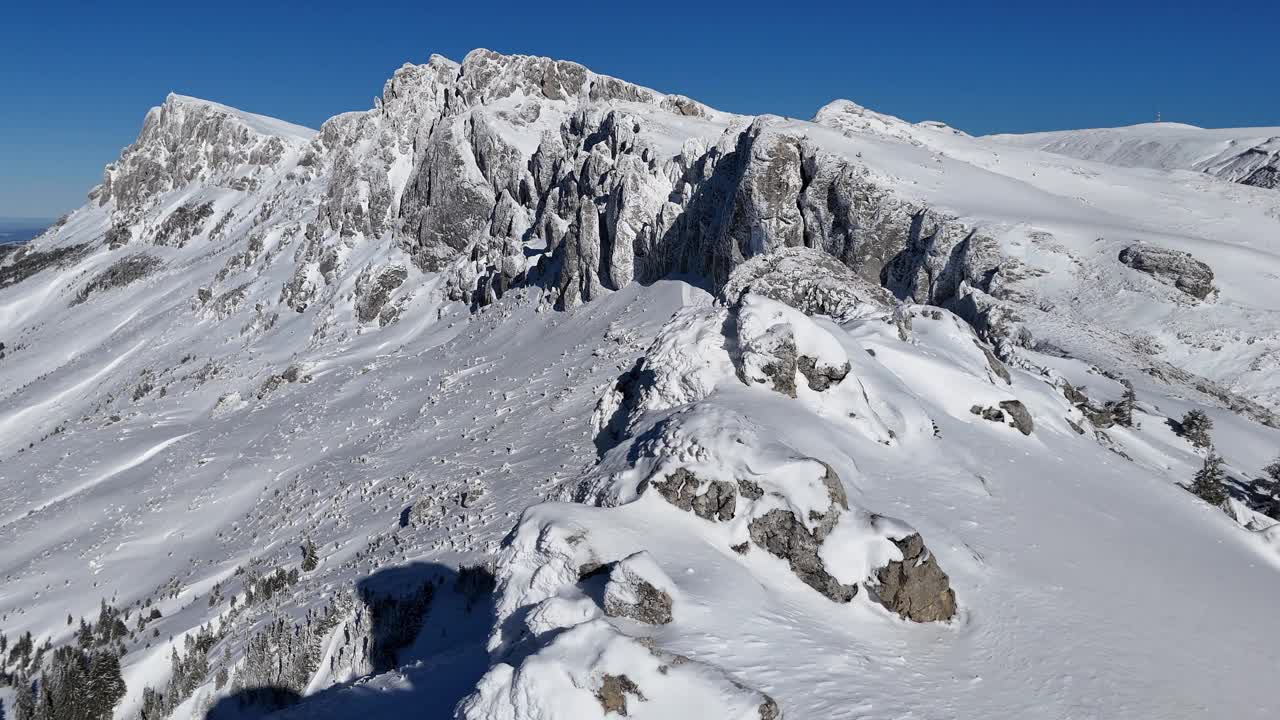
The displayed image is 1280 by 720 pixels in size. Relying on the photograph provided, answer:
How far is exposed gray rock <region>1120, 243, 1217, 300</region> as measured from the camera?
3544 cm

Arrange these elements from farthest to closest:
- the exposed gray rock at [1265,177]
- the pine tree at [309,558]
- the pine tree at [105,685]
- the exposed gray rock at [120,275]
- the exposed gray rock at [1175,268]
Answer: the exposed gray rock at [120,275] → the exposed gray rock at [1265,177] → the exposed gray rock at [1175,268] → the pine tree at [309,558] → the pine tree at [105,685]

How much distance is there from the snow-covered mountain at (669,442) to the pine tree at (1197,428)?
0.32 feet

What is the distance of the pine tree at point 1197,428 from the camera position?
2773 cm

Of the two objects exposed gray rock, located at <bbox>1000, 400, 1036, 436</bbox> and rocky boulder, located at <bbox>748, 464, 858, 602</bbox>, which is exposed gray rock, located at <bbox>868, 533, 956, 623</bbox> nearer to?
rocky boulder, located at <bbox>748, 464, 858, 602</bbox>

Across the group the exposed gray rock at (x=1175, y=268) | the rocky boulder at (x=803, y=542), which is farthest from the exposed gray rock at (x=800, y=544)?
the exposed gray rock at (x=1175, y=268)

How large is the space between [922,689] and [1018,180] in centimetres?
4659

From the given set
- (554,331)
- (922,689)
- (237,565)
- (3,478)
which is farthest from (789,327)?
(3,478)

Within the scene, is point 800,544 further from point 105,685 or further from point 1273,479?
point 105,685

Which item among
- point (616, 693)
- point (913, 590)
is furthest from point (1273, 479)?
point (616, 693)

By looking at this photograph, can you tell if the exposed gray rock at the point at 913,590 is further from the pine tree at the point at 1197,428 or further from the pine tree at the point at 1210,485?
the pine tree at the point at 1197,428

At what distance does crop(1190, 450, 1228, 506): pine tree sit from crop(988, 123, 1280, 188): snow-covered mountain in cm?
6140

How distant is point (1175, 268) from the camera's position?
35875mm

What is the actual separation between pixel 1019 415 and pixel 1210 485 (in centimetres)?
615

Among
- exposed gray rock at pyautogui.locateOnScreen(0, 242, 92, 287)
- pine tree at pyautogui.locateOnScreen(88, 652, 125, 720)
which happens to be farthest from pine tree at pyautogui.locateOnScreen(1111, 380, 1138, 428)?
exposed gray rock at pyautogui.locateOnScreen(0, 242, 92, 287)
